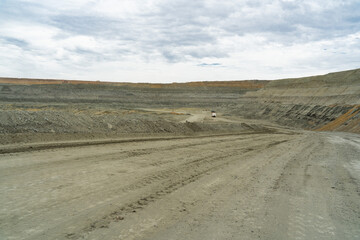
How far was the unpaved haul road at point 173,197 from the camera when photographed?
5176 millimetres

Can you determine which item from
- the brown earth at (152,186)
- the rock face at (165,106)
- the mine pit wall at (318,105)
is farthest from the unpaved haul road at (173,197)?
the mine pit wall at (318,105)

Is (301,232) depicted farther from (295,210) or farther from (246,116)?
(246,116)

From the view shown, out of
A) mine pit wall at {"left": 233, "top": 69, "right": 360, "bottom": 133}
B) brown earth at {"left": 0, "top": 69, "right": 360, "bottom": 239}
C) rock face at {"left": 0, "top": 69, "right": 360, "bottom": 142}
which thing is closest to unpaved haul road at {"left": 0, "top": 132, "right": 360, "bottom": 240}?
brown earth at {"left": 0, "top": 69, "right": 360, "bottom": 239}

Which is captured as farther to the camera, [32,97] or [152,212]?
[32,97]

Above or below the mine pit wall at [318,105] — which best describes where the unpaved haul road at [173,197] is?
below

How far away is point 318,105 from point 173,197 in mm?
34533

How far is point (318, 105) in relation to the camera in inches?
1421

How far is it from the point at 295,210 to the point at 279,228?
1.17m

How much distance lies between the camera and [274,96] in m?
51.4

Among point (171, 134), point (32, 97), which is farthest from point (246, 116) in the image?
point (32, 97)

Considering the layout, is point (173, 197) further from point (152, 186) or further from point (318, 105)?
point (318, 105)

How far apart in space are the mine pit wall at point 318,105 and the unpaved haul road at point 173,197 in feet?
71.0

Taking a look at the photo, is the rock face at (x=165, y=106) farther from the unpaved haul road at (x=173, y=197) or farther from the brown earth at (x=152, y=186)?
the unpaved haul road at (x=173, y=197)

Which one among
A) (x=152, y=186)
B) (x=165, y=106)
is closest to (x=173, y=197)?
(x=152, y=186)
